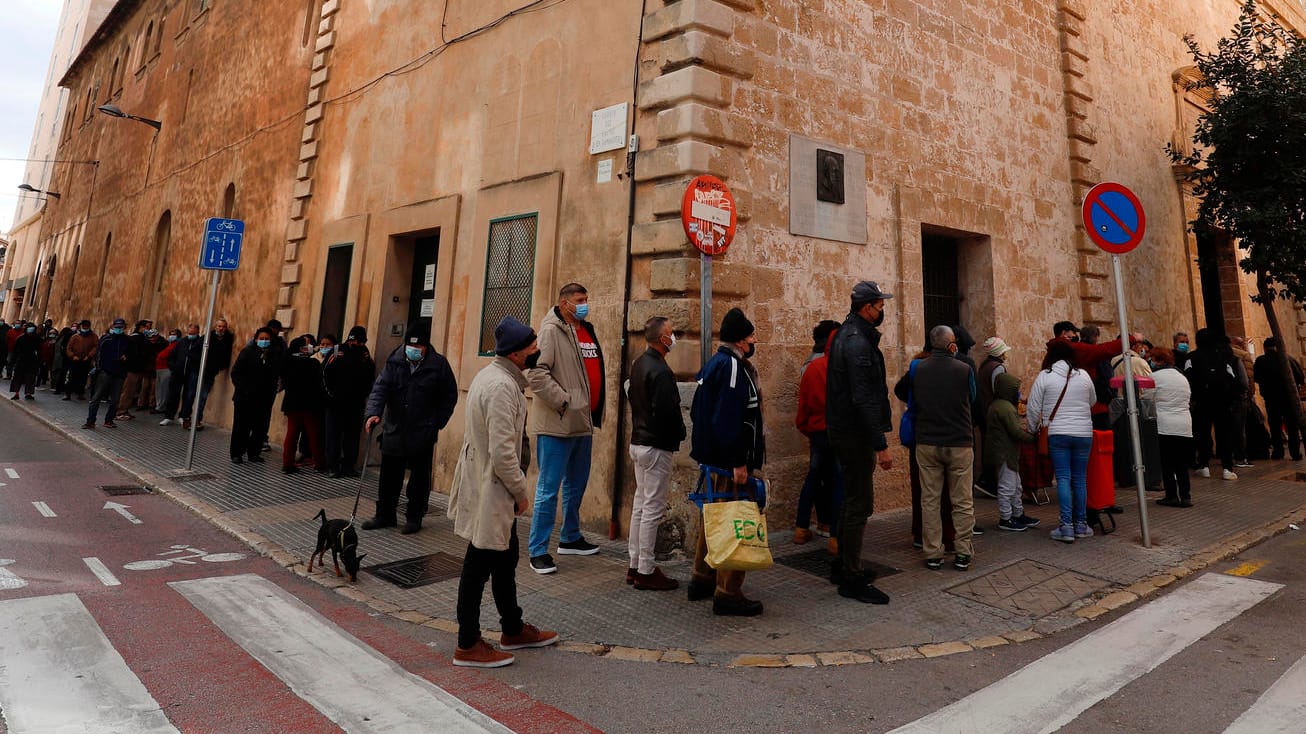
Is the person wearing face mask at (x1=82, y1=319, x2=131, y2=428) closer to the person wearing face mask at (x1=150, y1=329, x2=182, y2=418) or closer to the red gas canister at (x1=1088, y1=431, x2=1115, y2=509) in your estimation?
the person wearing face mask at (x1=150, y1=329, x2=182, y2=418)

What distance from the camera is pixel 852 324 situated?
16.0 feet

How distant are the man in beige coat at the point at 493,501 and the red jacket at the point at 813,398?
297 cm

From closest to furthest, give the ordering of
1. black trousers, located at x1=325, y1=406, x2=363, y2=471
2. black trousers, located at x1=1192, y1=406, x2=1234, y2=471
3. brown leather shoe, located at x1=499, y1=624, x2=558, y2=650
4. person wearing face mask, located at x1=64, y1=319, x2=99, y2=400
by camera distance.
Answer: brown leather shoe, located at x1=499, y1=624, x2=558, y2=650
black trousers, located at x1=325, y1=406, x2=363, y2=471
black trousers, located at x1=1192, y1=406, x2=1234, y2=471
person wearing face mask, located at x1=64, y1=319, x2=99, y2=400

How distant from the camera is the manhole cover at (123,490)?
25.5 feet

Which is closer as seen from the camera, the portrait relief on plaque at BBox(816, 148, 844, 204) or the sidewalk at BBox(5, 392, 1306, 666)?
the sidewalk at BBox(5, 392, 1306, 666)

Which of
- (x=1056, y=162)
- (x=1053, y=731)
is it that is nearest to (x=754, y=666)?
(x=1053, y=731)

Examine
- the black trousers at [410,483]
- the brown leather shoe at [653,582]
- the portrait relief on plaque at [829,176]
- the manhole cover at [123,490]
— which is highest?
the portrait relief on plaque at [829,176]

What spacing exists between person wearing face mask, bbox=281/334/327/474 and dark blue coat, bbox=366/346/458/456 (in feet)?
10.00

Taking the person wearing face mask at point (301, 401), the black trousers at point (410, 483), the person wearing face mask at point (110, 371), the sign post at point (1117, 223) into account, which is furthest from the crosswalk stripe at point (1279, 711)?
the person wearing face mask at point (110, 371)

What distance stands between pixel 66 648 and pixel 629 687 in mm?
3015

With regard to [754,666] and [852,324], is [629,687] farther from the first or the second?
[852,324]

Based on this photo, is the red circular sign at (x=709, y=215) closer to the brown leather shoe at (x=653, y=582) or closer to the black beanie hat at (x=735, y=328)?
the black beanie hat at (x=735, y=328)

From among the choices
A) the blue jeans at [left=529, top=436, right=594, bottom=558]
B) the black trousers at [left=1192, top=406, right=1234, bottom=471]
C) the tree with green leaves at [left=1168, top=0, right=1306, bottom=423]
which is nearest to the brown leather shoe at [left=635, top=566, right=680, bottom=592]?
the blue jeans at [left=529, top=436, right=594, bottom=558]

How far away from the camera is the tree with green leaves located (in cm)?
1018
